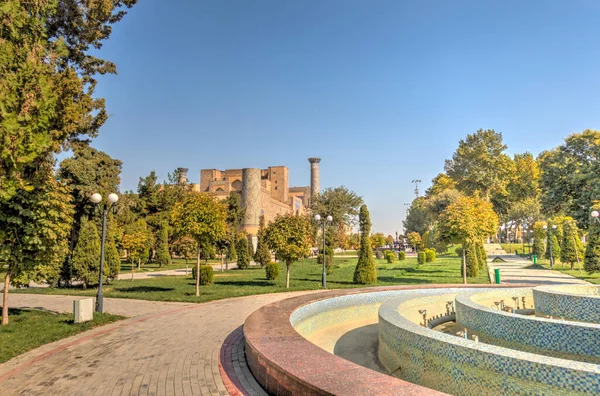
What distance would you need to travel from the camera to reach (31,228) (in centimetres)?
935

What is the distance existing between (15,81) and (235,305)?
30.3 ft

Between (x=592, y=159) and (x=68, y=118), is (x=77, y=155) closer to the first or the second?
(x=68, y=118)

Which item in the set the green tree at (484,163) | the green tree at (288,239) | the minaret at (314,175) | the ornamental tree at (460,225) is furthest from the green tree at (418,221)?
the green tree at (288,239)

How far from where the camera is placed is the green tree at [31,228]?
926cm

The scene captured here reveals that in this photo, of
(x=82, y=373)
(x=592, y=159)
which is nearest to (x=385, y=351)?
(x=82, y=373)

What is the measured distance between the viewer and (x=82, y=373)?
577 cm

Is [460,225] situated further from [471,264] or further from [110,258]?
[110,258]

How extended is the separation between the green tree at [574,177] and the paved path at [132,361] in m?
19.4

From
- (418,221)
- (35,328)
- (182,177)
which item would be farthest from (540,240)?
(182,177)

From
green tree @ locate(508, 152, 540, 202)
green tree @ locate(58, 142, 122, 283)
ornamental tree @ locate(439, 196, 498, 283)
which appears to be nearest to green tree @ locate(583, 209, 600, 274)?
ornamental tree @ locate(439, 196, 498, 283)

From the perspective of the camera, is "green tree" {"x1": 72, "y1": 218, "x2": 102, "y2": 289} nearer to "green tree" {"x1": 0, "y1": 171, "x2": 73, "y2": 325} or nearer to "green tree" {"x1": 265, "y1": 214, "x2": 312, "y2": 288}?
"green tree" {"x1": 0, "y1": 171, "x2": 73, "y2": 325}

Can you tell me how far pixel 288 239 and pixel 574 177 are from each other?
1558cm

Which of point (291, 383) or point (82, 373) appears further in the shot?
point (82, 373)

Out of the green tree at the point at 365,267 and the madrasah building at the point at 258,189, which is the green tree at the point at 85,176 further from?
the madrasah building at the point at 258,189
